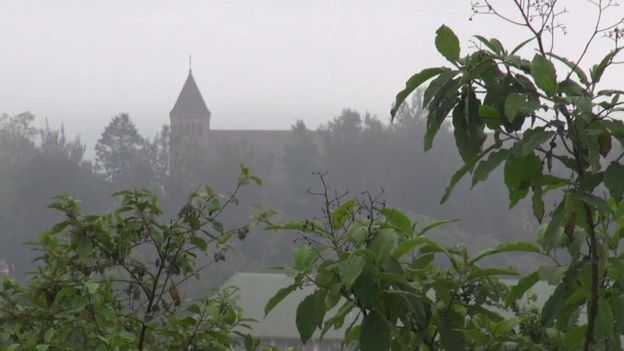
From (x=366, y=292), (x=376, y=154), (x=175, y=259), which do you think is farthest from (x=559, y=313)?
(x=376, y=154)

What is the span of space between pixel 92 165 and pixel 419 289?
283 feet

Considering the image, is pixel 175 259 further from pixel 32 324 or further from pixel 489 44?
pixel 489 44

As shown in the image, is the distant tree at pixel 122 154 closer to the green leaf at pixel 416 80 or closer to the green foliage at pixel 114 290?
the green foliage at pixel 114 290

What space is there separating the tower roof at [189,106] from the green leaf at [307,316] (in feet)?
323

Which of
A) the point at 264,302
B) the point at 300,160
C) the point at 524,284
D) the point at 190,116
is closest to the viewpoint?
the point at 524,284

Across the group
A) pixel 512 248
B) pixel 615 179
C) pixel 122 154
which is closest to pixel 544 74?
pixel 615 179

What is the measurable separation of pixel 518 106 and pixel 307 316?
0.51 m

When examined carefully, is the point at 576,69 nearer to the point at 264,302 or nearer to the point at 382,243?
the point at 382,243

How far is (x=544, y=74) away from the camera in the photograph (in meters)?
1.82

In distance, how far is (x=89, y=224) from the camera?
3434 millimetres

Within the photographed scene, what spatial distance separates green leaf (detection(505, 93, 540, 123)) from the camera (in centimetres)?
176

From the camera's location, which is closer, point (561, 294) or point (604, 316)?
point (604, 316)

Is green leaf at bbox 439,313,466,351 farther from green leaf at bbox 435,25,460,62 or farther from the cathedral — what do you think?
the cathedral

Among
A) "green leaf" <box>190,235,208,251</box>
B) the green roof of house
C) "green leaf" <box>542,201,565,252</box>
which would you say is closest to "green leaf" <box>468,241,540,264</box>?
"green leaf" <box>542,201,565,252</box>
